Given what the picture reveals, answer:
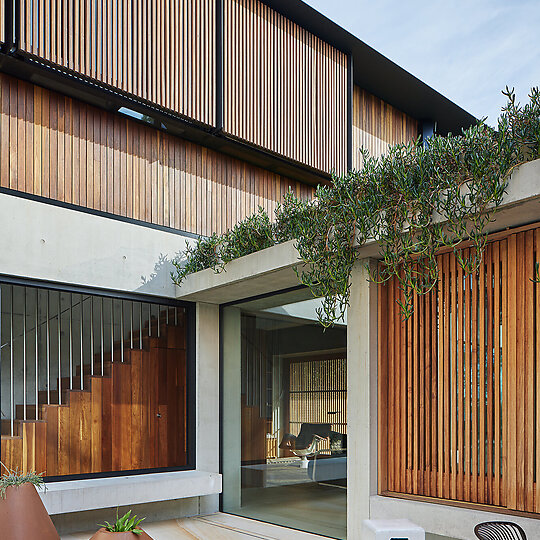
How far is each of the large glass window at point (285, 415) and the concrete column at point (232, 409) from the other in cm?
1

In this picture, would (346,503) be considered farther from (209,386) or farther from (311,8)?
(311,8)

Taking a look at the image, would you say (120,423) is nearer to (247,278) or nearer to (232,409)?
(232,409)

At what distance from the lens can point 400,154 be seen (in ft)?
16.0

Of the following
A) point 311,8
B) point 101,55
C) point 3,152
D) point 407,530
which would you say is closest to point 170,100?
point 101,55

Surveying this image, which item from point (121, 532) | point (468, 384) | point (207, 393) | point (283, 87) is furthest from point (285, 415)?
point (283, 87)

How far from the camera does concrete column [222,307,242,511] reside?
25.6ft

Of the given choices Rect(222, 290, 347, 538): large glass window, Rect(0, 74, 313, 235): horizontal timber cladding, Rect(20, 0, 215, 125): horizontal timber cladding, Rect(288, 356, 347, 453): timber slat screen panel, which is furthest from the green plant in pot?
Rect(20, 0, 215, 125): horizontal timber cladding

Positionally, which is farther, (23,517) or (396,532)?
(23,517)

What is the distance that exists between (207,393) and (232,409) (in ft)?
1.23

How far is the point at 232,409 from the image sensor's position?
8000mm

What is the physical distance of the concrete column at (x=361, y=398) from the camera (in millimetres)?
5613

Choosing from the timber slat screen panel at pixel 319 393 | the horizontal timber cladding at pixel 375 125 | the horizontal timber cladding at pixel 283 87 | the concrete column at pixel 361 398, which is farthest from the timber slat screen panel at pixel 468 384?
the horizontal timber cladding at pixel 375 125

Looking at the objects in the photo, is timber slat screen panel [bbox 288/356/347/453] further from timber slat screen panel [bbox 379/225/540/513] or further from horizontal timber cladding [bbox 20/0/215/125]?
horizontal timber cladding [bbox 20/0/215/125]

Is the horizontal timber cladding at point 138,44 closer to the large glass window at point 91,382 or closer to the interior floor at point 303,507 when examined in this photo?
the large glass window at point 91,382
